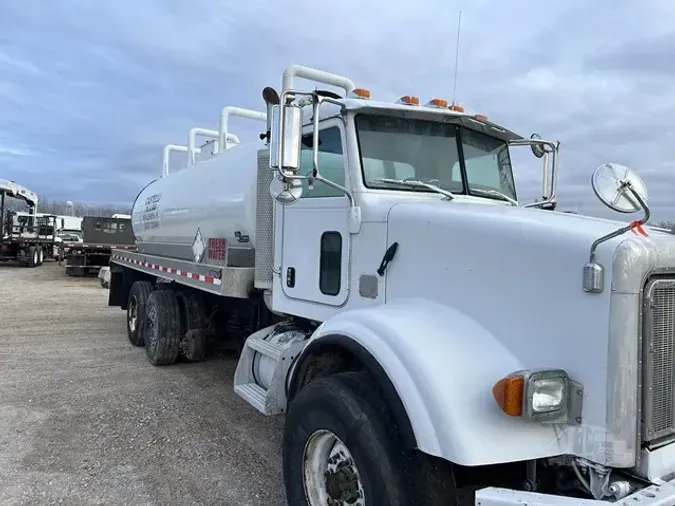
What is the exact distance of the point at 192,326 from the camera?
7234mm

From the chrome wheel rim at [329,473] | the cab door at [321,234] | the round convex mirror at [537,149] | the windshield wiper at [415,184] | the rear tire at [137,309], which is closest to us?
the chrome wheel rim at [329,473]

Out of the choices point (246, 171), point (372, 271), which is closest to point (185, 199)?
point (246, 171)

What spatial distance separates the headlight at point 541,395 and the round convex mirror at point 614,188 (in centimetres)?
77

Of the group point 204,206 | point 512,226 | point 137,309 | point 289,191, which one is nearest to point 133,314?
point 137,309

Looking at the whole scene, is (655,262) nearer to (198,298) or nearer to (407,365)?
(407,365)

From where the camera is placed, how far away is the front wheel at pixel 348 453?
8.23ft

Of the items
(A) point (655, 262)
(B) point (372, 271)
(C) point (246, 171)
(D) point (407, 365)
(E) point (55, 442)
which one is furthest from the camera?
(C) point (246, 171)

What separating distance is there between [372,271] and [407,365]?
3.35ft

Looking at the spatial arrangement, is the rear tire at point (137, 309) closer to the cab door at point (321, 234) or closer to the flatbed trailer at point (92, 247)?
the cab door at point (321, 234)

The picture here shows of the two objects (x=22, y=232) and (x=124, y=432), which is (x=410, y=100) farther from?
(x=22, y=232)

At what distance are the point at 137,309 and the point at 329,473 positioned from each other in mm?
6177

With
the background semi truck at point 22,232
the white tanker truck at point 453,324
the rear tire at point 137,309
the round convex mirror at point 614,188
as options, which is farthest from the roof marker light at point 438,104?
the background semi truck at point 22,232

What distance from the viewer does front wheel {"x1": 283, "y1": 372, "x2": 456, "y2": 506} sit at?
98.8 inches

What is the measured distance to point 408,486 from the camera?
8.18ft
